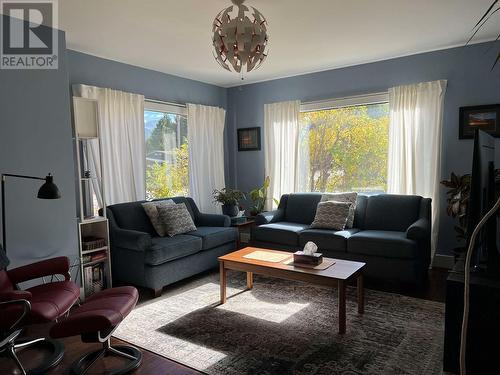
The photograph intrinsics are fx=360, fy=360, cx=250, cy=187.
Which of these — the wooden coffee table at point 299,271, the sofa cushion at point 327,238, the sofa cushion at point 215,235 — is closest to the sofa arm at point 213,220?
the sofa cushion at point 215,235

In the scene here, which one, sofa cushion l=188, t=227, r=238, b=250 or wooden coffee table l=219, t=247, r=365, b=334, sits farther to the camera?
sofa cushion l=188, t=227, r=238, b=250

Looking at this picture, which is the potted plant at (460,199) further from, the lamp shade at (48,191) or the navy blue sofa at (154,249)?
the lamp shade at (48,191)

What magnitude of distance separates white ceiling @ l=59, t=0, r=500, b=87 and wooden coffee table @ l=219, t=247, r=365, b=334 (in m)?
2.11

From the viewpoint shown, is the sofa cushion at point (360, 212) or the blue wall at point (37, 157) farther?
the sofa cushion at point (360, 212)

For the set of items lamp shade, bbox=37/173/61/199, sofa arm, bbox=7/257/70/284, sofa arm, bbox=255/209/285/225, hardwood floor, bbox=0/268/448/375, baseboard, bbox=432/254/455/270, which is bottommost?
hardwood floor, bbox=0/268/448/375

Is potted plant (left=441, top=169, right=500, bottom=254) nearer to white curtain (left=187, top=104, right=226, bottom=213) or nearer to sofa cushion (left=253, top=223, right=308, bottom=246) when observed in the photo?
sofa cushion (left=253, top=223, right=308, bottom=246)

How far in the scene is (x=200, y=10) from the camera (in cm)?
294

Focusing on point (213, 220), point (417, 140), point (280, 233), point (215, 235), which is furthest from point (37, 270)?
point (417, 140)

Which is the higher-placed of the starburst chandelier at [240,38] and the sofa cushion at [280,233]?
the starburst chandelier at [240,38]

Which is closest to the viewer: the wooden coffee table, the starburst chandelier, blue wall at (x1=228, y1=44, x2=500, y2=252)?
the starburst chandelier

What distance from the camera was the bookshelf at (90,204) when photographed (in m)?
3.45

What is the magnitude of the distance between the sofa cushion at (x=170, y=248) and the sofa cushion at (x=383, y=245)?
1656 millimetres

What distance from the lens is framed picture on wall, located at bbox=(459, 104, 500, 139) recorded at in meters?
3.84

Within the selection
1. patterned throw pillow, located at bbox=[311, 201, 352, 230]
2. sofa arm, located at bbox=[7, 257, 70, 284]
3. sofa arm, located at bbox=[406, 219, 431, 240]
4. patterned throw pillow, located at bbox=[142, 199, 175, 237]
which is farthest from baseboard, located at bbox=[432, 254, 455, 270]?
sofa arm, located at bbox=[7, 257, 70, 284]
